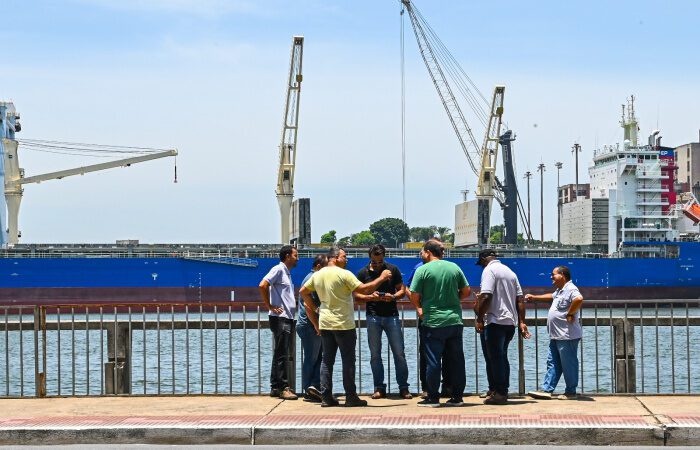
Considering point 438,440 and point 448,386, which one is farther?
point 448,386

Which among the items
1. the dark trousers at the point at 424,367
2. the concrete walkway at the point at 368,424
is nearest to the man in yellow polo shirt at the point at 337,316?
the concrete walkway at the point at 368,424

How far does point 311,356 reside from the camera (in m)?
9.05

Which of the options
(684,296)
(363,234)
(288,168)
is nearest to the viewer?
(684,296)

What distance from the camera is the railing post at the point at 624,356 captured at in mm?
9023

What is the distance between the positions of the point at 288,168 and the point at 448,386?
5116 cm

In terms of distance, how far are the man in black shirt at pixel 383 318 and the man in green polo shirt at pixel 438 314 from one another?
0.34 meters

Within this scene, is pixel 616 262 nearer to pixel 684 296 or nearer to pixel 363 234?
pixel 684 296

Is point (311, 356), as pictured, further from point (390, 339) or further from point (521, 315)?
point (521, 315)

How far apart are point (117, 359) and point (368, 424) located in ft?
9.60

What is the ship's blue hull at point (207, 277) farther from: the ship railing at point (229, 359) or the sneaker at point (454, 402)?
the sneaker at point (454, 402)

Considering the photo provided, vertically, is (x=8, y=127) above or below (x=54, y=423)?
above

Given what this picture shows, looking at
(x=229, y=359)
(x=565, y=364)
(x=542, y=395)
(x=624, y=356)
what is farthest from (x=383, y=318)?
(x=229, y=359)

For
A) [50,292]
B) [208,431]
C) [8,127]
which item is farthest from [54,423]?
[8,127]

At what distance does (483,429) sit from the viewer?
7164mm
